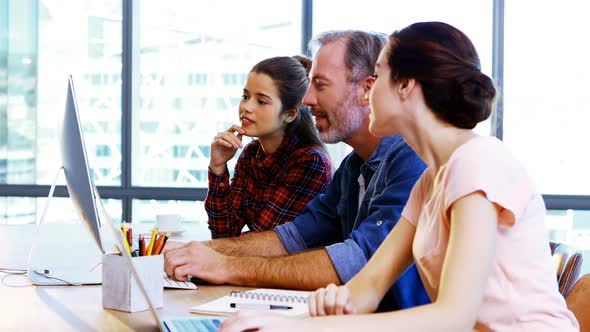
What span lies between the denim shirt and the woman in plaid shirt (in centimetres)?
30

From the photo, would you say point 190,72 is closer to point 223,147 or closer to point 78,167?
point 223,147

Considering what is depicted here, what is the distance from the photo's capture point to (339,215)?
2.29 metres

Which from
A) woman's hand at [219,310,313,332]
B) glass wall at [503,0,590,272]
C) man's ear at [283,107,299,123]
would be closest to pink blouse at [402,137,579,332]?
woman's hand at [219,310,313,332]

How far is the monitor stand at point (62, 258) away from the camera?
1854mm

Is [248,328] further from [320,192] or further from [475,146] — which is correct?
[320,192]

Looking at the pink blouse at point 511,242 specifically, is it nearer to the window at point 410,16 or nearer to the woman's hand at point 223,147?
the woman's hand at point 223,147

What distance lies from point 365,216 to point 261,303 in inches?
21.5

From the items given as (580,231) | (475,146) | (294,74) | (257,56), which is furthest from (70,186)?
(580,231)

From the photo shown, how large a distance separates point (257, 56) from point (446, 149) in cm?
418

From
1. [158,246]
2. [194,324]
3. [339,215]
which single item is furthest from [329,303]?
[339,215]

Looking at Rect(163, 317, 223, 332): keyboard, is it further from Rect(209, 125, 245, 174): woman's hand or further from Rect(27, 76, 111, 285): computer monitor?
Rect(209, 125, 245, 174): woman's hand

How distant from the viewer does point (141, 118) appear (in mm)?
5516

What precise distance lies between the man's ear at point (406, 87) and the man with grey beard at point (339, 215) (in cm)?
50

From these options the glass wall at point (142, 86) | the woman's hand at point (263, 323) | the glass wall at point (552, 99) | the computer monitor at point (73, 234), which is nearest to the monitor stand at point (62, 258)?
the computer monitor at point (73, 234)
